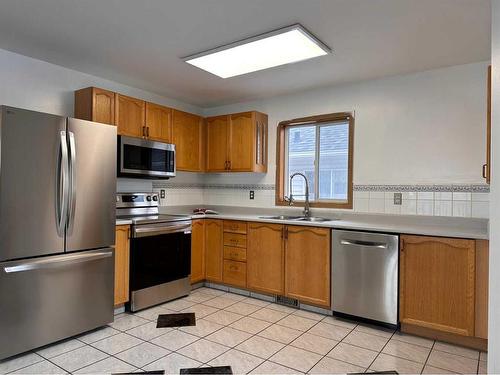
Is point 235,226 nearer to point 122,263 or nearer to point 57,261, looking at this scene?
point 122,263

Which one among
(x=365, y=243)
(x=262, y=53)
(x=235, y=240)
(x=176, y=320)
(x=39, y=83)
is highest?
(x=262, y=53)

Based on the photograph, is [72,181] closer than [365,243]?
Yes

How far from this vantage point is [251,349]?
2.46m

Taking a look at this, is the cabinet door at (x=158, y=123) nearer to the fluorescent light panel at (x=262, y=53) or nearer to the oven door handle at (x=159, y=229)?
the fluorescent light panel at (x=262, y=53)

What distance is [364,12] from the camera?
7.16 feet

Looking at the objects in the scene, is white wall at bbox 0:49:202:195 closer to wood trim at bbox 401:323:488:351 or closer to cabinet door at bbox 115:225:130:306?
cabinet door at bbox 115:225:130:306

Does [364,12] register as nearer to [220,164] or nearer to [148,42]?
[148,42]

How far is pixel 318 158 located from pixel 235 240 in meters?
1.33

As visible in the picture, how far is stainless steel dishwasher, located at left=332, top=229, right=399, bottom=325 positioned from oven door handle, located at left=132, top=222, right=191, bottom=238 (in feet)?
5.08

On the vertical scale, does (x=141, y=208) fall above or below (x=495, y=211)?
below

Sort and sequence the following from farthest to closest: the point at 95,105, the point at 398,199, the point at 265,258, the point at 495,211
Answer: the point at 265,258 < the point at 398,199 < the point at 95,105 < the point at 495,211

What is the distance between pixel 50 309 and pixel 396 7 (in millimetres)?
3087

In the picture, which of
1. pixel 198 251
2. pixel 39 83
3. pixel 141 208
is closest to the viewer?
pixel 39 83

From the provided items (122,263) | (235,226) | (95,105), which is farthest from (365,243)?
(95,105)
